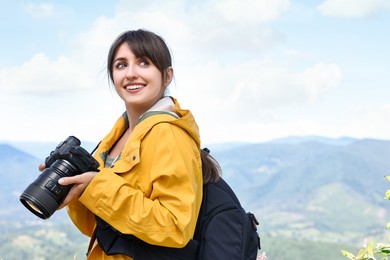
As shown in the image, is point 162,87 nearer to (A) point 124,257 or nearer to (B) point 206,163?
(B) point 206,163

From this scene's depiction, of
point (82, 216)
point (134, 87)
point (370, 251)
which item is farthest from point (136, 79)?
point (370, 251)

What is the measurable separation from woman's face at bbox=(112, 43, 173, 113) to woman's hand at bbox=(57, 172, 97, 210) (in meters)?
0.45

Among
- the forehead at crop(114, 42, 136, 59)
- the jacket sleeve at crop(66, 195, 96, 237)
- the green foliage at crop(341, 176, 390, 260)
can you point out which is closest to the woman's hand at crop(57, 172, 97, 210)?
the jacket sleeve at crop(66, 195, 96, 237)

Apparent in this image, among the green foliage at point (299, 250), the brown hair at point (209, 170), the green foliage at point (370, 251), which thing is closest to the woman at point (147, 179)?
the brown hair at point (209, 170)

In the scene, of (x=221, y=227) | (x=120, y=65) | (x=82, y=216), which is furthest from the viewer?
(x=82, y=216)

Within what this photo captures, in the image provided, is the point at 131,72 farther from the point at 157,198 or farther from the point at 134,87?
the point at 157,198

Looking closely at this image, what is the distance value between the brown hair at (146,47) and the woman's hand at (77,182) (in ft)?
2.08

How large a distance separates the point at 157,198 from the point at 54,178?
1.54 feet

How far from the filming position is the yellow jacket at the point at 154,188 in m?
2.35

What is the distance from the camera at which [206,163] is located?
2.71 m

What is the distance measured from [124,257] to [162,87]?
851 mm

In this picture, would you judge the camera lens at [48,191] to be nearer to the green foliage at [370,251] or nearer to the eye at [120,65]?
the eye at [120,65]

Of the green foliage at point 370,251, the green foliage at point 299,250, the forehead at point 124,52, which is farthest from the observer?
the green foliage at point 299,250

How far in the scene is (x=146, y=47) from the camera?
105 inches
